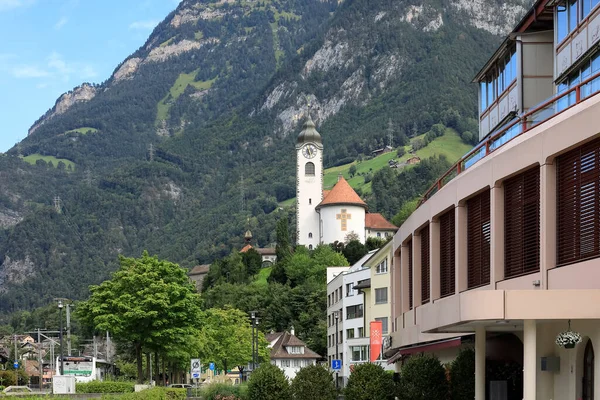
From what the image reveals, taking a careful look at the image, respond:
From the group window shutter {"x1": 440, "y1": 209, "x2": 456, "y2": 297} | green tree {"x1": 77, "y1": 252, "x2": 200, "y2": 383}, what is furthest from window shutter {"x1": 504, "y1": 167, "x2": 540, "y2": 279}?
green tree {"x1": 77, "y1": 252, "x2": 200, "y2": 383}

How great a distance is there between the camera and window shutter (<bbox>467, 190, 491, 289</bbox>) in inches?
1308

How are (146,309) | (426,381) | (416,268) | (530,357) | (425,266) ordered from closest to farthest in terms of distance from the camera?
(530,357) → (426,381) → (425,266) → (416,268) → (146,309)

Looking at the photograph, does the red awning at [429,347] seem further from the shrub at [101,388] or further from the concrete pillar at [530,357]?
the shrub at [101,388]

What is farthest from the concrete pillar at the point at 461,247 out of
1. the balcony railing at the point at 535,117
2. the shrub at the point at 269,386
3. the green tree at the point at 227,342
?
the green tree at the point at 227,342

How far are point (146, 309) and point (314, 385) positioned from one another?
119ft

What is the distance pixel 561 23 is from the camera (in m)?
35.6

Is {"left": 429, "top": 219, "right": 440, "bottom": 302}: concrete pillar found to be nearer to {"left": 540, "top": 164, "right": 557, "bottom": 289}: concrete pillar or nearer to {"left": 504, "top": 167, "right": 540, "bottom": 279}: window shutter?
{"left": 504, "top": 167, "right": 540, "bottom": 279}: window shutter

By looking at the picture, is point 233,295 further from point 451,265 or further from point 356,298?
point 451,265

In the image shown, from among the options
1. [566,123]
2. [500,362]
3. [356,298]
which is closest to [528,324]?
[566,123]

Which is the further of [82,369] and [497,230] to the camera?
[82,369]

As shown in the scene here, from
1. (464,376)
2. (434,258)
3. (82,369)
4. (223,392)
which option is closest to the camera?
(464,376)

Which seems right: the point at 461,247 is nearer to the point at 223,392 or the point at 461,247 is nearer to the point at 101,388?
the point at 223,392

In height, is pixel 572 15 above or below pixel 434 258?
above

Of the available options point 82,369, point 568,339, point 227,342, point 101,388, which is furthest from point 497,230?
point 227,342
